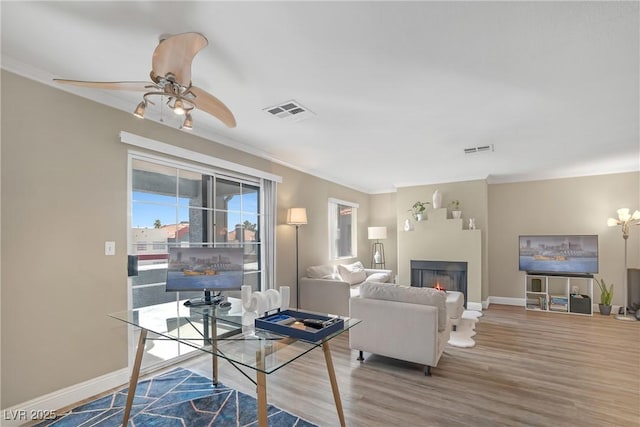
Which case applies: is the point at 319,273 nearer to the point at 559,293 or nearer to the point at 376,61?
the point at 376,61

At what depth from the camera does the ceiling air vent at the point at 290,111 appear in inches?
112

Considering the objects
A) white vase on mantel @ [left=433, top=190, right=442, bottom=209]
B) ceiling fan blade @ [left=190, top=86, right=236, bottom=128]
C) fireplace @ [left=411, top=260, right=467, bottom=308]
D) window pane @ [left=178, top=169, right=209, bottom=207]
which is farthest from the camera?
white vase on mantel @ [left=433, top=190, right=442, bottom=209]

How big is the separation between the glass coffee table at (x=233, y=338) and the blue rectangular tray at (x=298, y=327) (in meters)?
0.02

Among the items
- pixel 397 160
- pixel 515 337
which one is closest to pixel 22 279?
pixel 397 160

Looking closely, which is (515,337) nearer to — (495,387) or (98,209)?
(495,387)

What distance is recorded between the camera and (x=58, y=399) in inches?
91.7

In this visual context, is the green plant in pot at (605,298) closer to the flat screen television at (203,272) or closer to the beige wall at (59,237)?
the flat screen television at (203,272)

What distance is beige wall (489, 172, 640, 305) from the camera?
5383mm

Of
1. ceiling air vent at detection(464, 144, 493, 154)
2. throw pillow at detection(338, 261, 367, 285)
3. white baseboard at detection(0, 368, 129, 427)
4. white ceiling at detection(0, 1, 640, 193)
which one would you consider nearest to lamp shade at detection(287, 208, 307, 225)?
white ceiling at detection(0, 1, 640, 193)

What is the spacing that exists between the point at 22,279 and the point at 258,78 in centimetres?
222

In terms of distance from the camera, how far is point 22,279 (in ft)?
7.18

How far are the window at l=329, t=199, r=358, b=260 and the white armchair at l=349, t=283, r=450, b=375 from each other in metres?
2.93

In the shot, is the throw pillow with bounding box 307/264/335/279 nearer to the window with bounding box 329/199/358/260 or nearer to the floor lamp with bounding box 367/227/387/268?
the window with bounding box 329/199/358/260

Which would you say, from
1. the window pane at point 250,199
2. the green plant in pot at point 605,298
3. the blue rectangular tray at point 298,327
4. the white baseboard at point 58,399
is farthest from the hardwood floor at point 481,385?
the window pane at point 250,199
